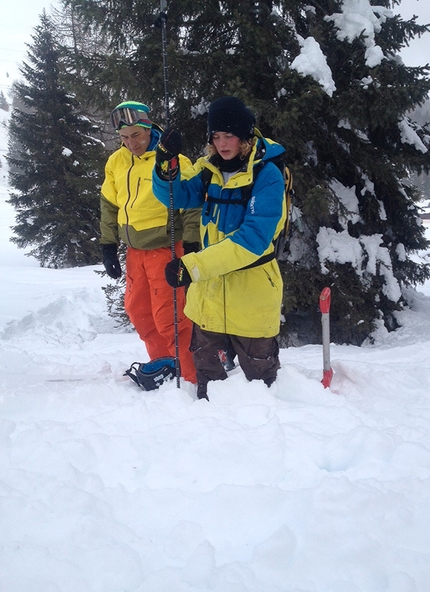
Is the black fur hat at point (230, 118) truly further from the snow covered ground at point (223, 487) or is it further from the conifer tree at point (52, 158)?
the conifer tree at point (52, 158)

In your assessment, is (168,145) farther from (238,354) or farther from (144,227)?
A: (238,354)

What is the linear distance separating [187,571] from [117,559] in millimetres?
266

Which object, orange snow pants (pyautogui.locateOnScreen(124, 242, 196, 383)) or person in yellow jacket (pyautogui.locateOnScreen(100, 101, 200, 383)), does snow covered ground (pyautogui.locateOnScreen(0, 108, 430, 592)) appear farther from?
person in yellow jacket (pyautogui.locateOnScreen(100, 101, 200, 383))

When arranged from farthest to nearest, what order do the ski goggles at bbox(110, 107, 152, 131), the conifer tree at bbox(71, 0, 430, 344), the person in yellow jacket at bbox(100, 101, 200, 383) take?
1. the conifer tree at bbox(71, 0, 430, 344)
2. the person in yellow jacket at bbox(100, 101, 200, 383)
3. the ski goggles at bbox(110, 107, 152, 131)

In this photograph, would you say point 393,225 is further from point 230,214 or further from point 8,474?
point 8,474

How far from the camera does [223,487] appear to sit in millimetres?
1979

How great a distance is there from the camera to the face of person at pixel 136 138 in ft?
11.5

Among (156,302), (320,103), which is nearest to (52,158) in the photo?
(320,103)

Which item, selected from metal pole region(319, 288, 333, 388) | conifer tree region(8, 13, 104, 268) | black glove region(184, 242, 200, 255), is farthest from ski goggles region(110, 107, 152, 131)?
conifer tree region(8, 13, 104, 268)

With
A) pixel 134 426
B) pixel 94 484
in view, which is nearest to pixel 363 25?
pixel 134 426

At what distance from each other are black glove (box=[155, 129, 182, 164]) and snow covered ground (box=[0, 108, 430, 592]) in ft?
5.02

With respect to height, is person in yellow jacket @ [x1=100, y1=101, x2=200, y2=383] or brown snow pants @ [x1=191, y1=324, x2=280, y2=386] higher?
person in yellow jacket @ [x1=100, y1=101, x2=200, y2=383]

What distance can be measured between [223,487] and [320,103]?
4.51 meters

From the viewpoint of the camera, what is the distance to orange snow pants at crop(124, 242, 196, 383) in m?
3.77
